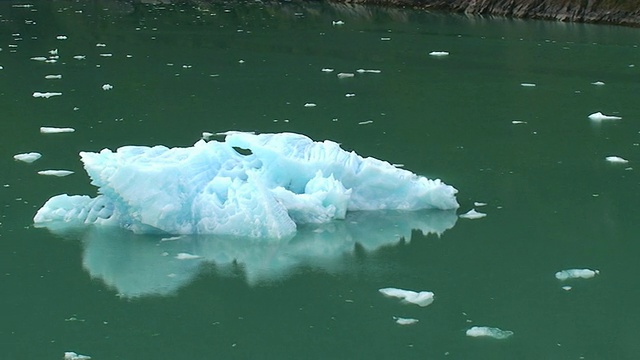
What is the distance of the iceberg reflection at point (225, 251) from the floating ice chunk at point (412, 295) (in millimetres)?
385

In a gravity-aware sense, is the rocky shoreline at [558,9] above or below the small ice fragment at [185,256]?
below

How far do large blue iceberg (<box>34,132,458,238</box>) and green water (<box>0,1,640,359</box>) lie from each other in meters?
0.14

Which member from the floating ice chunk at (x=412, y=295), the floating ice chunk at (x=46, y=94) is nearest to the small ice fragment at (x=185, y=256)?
the floating ice chunk at (x=412, y=295)

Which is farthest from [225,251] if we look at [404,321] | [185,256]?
[404,321]

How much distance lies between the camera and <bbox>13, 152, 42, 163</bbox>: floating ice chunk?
6395mm

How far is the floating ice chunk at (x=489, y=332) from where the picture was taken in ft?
12.9

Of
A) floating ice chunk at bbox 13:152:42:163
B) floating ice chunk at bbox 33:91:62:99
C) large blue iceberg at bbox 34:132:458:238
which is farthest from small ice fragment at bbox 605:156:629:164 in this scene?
floating ice chunk at bbox 33:91:62:99

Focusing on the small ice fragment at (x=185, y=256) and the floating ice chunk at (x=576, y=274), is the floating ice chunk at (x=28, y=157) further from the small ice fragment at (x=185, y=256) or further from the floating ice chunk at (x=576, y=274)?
the floating ice chunk at (x=576, y=274)

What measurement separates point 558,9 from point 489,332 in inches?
376

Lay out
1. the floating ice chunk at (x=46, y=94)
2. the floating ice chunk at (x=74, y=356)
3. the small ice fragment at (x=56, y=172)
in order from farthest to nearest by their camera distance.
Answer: the floating ice chunk at (x=46, y=94) < the small ice fragment at (x=56, y=172) < the floating ice chunk at (x=74, y=356)

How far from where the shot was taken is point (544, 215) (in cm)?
540

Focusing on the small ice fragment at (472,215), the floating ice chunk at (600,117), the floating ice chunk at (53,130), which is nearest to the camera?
the small ice fragment at (472,215)

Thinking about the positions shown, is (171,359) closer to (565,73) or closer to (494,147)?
(494,147)

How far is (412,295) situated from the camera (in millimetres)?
4270
